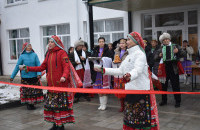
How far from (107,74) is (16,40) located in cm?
1437

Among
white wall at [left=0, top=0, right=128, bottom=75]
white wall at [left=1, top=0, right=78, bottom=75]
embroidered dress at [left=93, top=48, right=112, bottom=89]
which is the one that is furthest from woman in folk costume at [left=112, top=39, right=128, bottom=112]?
white wall at [left=1, top=0, right=78, bottom=75]

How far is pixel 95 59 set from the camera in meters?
6.48

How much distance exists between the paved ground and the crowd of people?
1.19ft

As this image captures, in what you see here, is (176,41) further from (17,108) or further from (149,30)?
(17,108)

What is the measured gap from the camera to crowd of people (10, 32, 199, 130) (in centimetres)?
371

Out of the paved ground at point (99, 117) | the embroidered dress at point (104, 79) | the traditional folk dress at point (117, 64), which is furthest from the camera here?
the embroidered dress at point (104, 79)

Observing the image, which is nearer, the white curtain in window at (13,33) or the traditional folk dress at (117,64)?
the traditional folk dress at (117,64)

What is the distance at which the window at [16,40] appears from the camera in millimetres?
16031

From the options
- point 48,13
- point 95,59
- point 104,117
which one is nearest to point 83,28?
point 48,13

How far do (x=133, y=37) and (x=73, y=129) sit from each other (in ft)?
8.57

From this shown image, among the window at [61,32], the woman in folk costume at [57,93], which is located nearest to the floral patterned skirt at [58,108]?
the woman in folk costume at [57,93]

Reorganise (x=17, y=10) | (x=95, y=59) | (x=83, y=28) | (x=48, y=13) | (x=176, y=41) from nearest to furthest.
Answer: (x=95, y=59) < (x=176, y=41) < (x=83, y=28) < (x=48, y=13) < (x=17, y=10)

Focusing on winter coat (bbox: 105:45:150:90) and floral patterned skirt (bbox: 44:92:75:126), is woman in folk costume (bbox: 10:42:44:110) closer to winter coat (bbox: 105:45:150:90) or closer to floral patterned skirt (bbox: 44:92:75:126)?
floral patterned skirt (bbox: 44:92:75:126)

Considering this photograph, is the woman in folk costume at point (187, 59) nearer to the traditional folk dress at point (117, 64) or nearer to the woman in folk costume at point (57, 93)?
the traditional folk dress at point (117, 64)
